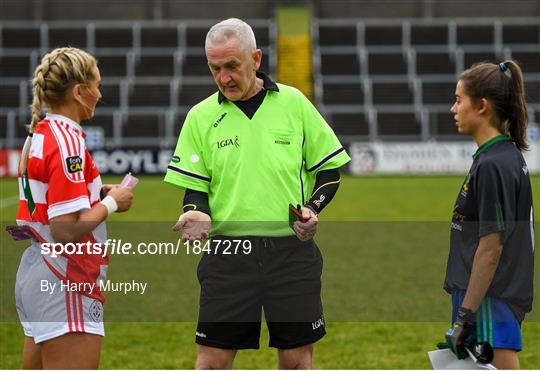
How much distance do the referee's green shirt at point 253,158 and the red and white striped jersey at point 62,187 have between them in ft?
1.53

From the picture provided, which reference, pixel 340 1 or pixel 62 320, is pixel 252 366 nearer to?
pixel 62 320

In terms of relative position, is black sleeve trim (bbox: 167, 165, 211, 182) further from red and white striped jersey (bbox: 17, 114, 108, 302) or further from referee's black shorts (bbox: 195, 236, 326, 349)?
red and white striped jersey (bbox: 17, 114, 108, 302)

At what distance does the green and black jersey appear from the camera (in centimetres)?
357

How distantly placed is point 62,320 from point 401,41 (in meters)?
35.8

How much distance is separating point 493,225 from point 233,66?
1175mm

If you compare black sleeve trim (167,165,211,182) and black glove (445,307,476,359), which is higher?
black sleeve trim (167,165,211,182)

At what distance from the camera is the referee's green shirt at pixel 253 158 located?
3.97 metres

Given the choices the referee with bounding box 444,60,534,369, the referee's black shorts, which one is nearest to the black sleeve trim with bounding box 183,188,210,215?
the referee's black shorts

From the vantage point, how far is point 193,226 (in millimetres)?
3812

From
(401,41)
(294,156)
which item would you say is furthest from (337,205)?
(401,41)

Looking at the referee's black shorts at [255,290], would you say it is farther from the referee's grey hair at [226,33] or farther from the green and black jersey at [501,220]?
the referee's grey hair at [226,33]

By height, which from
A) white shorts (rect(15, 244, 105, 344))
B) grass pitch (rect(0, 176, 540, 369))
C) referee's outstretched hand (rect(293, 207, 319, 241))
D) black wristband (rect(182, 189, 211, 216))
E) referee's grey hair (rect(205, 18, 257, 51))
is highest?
referee's grey hair (rect(205, 18, 257, 51))

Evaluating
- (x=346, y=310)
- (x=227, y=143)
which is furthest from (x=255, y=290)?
(x=346, y=310)

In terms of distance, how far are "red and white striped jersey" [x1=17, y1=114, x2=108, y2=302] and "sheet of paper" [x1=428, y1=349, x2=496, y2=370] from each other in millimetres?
1304
